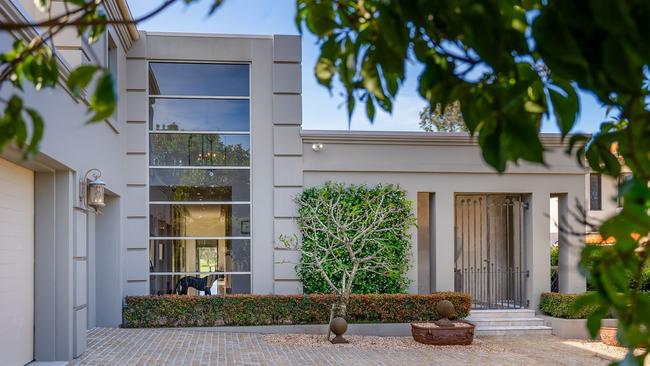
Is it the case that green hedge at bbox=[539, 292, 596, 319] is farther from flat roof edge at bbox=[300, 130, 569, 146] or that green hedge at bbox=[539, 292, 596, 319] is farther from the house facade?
flat roof edge at bbox=[300, 130, 569, 146]

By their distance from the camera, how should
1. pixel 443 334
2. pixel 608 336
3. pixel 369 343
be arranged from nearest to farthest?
pixel 369 343 < pixel 443 334 < pixel 608 336

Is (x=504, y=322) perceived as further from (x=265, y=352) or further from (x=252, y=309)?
(x=265, y=352)

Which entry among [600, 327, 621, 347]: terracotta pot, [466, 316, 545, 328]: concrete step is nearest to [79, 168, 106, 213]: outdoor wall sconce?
[466, 316, 545, 328]: concrete step

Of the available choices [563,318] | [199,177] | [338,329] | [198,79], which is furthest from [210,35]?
[563,318]

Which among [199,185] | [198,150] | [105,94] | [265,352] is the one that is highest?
[198,150]

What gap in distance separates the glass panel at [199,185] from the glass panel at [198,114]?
931mm

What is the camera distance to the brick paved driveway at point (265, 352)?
9938 mm

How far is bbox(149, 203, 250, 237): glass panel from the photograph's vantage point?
14086 millimetres

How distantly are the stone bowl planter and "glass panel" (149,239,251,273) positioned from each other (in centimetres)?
403

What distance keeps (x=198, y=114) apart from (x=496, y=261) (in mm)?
7737

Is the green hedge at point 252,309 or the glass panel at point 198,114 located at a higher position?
the glass panel at point 198,114

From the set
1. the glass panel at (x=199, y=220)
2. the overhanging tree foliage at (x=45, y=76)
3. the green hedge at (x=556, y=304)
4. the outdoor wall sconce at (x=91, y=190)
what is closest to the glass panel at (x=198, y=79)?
the glass panel at (x=199, y=220)

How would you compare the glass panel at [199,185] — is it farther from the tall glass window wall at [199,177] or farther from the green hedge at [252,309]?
the green hedge at [252,309]

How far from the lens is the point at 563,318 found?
1374 centimetres
